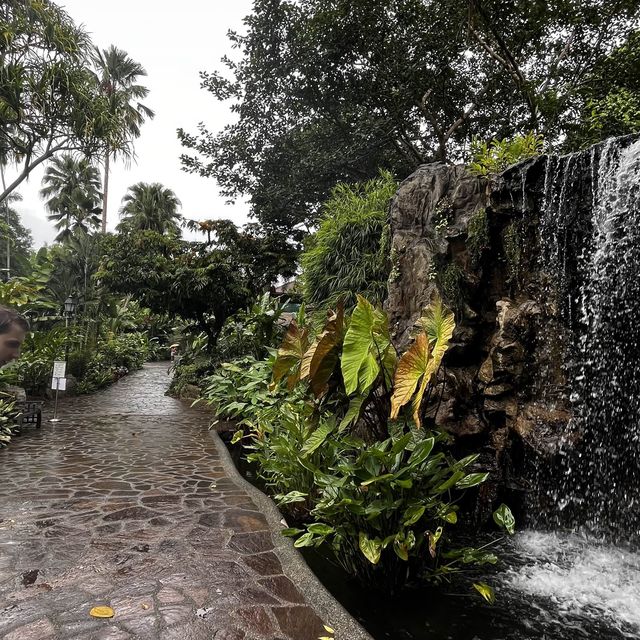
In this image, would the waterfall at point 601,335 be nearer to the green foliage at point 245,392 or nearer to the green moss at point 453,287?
the green moss at point 453,287

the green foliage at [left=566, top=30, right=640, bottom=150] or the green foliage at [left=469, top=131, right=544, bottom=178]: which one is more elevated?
the green foliage at [left=566, top=30, right=640, bottom=150]

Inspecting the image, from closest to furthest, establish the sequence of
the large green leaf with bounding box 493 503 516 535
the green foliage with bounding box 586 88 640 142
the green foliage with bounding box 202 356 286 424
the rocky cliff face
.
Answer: the large green leaf with bounding box 493 503 516 535 < the rocky cliff face < the green foliage with bounding box 586 88 640 142 < the green foliage with bounding box 202 356 286 424

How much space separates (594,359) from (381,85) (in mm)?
9506

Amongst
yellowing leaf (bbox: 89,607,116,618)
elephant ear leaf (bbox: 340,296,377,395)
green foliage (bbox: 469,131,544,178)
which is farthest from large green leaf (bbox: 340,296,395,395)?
green foliage (bbox: 469,131,544,178)

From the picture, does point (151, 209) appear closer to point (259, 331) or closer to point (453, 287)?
point (259, 331)

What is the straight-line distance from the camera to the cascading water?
14.2 ft

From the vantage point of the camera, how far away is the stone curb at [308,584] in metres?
2.53

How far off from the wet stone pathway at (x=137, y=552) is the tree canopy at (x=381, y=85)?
927 cm

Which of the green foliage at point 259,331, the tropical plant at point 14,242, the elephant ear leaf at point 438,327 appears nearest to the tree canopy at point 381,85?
the green foliage at point 259,331

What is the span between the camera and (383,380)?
3.51 meters

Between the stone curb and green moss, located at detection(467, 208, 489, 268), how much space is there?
139 inches

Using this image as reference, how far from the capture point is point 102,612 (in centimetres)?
255

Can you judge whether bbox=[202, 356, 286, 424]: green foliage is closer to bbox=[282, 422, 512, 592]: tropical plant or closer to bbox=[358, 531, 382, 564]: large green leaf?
bbox=[282, 422, 512, 592]: tropical plant

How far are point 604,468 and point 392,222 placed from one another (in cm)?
381
